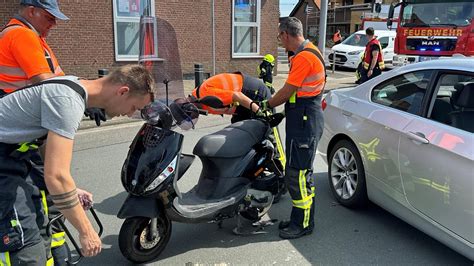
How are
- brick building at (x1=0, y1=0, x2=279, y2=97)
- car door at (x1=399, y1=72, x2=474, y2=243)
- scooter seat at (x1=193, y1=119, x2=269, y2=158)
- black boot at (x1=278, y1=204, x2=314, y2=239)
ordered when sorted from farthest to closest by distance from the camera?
brick building at (x1=0, y1=0, x2=279, y2=97)
black boot at (x1=278, y1=204, x2=314, y2=239)
scooter seat at (x1=193, y1=119, x2=269, y2=158)
car door at (x1=399, y1=72, x2=474, y2=243)

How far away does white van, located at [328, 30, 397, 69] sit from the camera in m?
20.3

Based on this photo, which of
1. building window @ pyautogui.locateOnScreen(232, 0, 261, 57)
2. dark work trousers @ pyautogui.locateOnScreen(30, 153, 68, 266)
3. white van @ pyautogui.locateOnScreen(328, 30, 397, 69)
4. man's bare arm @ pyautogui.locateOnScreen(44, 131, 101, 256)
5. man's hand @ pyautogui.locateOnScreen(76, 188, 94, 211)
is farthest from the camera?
white van @ pyautogui.locateOnScreen(328, 30, 397, 69)

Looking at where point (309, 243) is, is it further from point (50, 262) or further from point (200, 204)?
point (50, 262)

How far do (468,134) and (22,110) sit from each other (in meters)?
2.85

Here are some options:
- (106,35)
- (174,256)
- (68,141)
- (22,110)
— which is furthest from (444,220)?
(106,35)

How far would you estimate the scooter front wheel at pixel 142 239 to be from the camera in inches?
123

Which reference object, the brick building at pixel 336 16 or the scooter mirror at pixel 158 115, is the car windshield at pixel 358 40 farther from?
the brick building at pixel 336 16

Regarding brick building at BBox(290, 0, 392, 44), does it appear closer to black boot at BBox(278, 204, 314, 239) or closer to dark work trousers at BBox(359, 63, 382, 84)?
dark work trousers at BBox(359, 63, 382, 84)

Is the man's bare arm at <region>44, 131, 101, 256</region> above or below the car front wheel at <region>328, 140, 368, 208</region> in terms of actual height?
above

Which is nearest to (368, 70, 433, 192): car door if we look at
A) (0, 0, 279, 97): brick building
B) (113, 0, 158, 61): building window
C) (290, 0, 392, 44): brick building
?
(0, 0, 279, 97): brick building

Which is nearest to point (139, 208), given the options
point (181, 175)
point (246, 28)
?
point (181, 175)

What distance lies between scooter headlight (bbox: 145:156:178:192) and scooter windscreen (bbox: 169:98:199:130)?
10.1 inches

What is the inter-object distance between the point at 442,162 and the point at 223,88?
2194 mm

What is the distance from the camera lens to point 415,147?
3387mm
